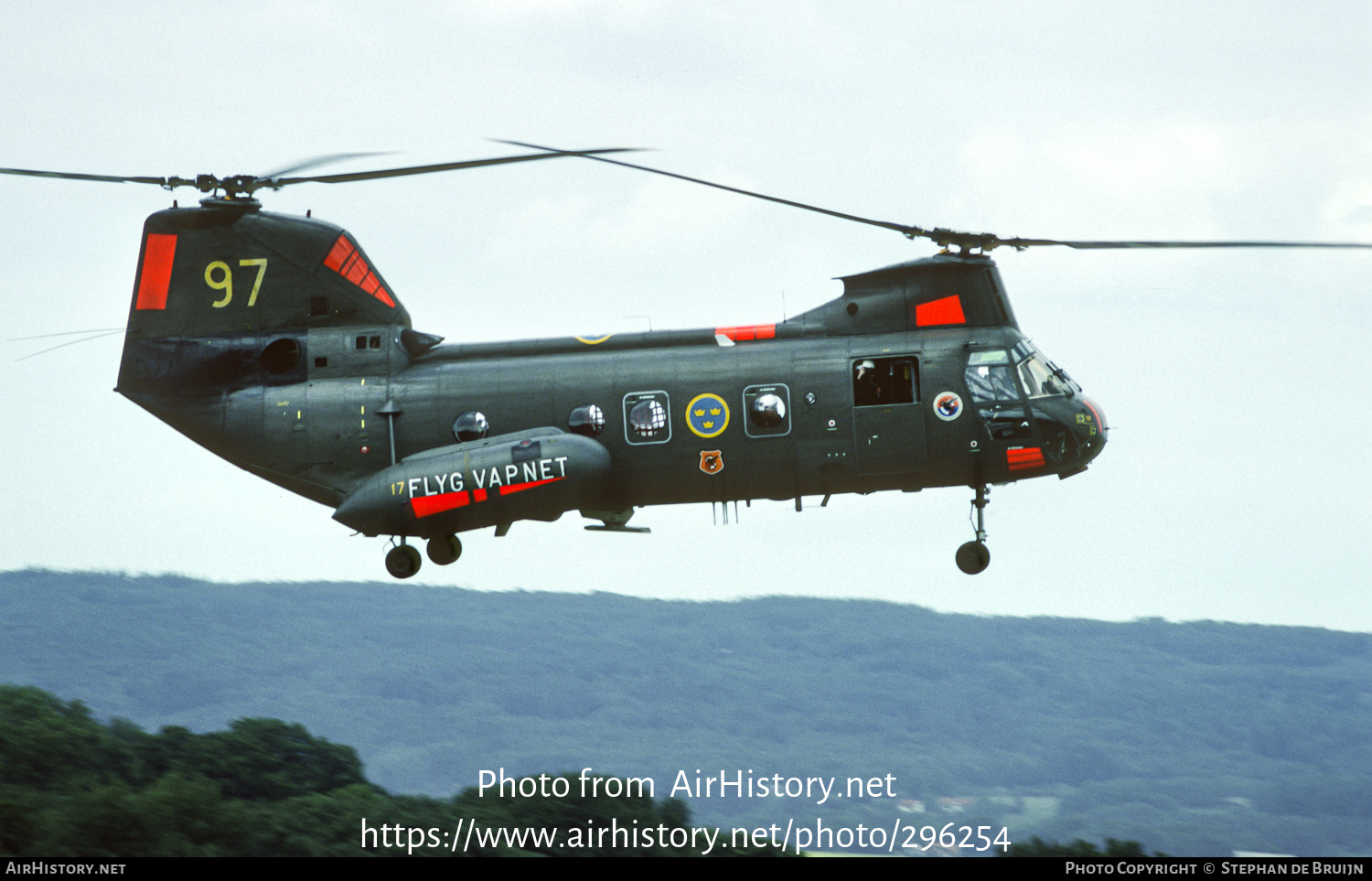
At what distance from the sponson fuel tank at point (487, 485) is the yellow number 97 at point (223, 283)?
16.8 ft

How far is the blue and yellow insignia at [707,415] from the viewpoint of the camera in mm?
22109

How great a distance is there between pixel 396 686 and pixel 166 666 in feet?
104

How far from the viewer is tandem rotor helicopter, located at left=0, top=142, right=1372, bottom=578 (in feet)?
72.1

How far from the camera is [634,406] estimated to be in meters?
22.3

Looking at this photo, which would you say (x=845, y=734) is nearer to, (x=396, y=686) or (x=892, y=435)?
(x=396, y=686)

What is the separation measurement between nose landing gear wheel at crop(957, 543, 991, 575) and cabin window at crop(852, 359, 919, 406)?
301 cm

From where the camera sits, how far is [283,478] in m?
23.5

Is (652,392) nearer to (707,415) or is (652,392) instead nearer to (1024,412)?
(707,415)

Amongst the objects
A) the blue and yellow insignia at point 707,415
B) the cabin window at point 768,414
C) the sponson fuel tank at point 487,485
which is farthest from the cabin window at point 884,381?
the sponson fuel tank at point 487,485

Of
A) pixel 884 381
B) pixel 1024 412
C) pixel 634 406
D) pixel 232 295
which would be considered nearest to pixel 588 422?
pixel 634 406

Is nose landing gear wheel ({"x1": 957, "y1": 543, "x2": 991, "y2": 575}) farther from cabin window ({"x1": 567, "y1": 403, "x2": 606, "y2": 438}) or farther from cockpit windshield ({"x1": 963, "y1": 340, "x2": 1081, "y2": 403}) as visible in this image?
cabin window ({"x1": 567, "y1": 403, "x2": 606, "y2": 438})

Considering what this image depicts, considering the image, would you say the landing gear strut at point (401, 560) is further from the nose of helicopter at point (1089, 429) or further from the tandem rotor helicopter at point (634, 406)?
the nose of helicopter at point (1089, 429)

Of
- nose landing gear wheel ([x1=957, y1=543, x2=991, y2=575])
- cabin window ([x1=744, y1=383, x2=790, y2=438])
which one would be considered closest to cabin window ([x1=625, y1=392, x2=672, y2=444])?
cabin window ([x1=744, y1=383, x2=790, y2=438])
